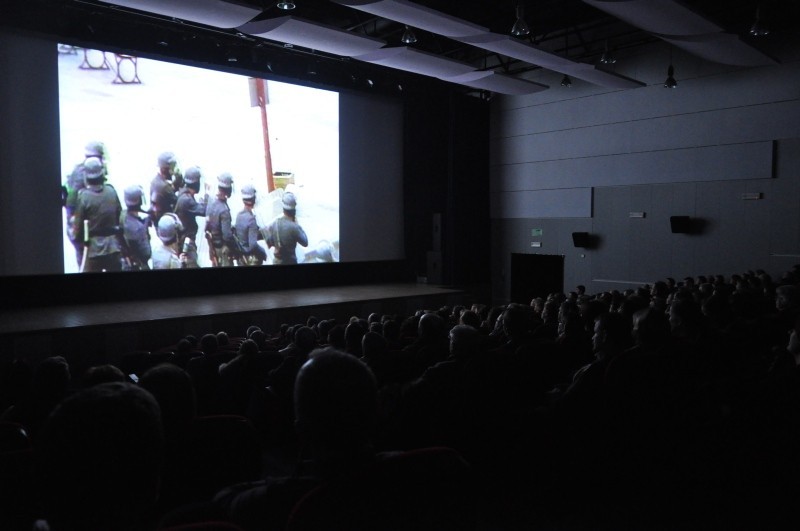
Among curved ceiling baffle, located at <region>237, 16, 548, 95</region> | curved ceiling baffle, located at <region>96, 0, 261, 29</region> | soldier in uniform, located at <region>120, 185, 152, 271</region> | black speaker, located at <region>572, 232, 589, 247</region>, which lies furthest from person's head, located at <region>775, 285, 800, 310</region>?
soldier in uniform, located at <region>120, 185, 152, 271</region>

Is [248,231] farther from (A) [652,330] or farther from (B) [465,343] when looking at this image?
(A) [652,330]

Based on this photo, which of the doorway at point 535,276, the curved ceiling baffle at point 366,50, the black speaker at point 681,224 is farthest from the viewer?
the doorway at point 535,276

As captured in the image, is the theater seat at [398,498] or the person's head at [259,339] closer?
the theater seat at [398,498]

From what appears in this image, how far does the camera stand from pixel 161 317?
27.0ft

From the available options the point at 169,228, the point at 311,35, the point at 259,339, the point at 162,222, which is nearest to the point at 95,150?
the point at 162,222

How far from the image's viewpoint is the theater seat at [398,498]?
1.36m

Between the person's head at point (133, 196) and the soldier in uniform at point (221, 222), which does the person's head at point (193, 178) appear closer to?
the soldier in uniform at point (221, 222)

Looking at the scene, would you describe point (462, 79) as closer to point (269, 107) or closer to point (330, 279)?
point (269, 107)

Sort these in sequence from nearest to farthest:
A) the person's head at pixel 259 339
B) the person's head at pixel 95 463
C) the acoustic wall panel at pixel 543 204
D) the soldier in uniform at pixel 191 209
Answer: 1. the person's head at pixel 95 463
2. the person's head at pixel 259 339
3. the soldier in uniform at pixel 191 209
4. the acoustic wall panel at pixel 543 204

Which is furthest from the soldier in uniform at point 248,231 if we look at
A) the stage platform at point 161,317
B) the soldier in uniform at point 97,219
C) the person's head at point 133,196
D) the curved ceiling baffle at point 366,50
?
the curved ceiling baffle at point 366,50

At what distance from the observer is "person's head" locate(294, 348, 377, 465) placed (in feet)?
4.74

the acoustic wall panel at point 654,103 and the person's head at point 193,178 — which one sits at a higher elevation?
the acoustic wall panel at point 654,103

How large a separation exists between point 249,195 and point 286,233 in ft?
3.89

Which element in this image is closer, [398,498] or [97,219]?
[398,498]
